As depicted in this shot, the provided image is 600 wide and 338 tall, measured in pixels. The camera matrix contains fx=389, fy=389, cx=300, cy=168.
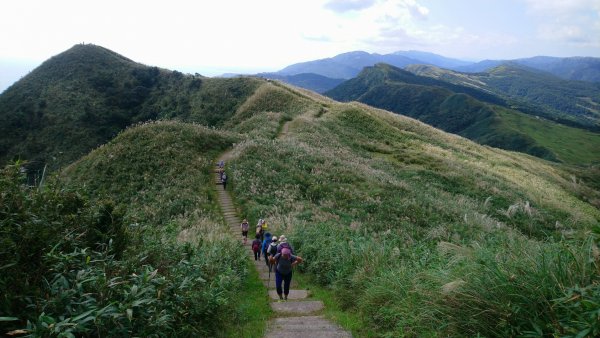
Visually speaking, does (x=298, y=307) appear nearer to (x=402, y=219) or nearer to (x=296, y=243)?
(x=296, y=243)

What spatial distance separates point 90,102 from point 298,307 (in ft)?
245

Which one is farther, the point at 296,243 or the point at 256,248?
the point at 256,248

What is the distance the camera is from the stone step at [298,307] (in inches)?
376

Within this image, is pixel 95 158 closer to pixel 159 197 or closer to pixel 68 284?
pixel 159 197

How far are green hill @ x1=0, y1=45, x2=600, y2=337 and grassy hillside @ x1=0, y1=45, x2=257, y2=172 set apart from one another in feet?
106

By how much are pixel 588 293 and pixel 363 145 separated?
38.0 metres

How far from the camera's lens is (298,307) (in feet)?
32.3

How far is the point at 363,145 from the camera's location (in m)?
41.9

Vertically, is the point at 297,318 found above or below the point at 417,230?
above

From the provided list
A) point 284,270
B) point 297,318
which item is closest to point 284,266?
point 284,270

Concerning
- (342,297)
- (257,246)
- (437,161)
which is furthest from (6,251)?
(437,161)

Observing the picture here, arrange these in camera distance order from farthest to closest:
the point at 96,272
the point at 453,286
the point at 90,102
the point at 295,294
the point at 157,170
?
1. the point at 90,102
2. the point at 157,170
3. the point at 295,294
4. the point at 453,286
5. the point at 96,272

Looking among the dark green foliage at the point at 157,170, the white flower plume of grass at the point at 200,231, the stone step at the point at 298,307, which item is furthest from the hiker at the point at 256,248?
the dark green foliage at the point at 157,170

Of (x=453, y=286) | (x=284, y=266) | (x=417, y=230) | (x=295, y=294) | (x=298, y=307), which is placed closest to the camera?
(x=453, y=286)
